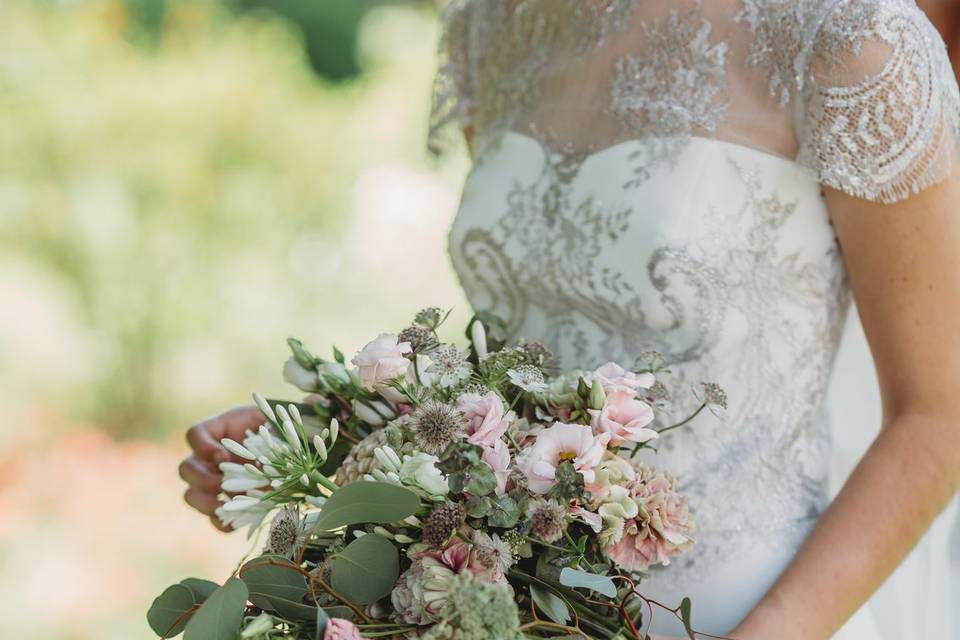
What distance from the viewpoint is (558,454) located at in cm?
91

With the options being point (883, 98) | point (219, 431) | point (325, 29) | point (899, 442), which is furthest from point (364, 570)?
point (325, 29)

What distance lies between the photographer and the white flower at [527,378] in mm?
947

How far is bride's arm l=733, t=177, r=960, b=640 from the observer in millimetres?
1189

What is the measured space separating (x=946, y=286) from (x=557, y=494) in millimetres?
596

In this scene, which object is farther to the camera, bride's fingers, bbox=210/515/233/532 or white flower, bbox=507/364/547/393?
bride's fingers, bbox=210/515/233/532

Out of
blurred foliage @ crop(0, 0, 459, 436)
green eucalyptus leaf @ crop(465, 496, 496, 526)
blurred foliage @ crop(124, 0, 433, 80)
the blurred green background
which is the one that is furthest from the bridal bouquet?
blurred foliage @ crop(124, 0, 433, 80)

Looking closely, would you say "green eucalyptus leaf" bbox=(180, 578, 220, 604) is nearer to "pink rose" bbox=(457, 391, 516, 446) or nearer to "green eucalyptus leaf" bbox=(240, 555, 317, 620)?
"green eucalyptus leaf" bbox=(240, 555, 317, 620)

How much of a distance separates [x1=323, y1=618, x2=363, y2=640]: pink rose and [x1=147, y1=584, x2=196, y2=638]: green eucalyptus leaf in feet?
0.56

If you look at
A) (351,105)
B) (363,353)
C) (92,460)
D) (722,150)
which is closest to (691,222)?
(722,150)

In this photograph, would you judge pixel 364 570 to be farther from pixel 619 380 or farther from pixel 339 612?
pixel 619 380

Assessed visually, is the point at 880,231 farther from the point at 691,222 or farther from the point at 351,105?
the point at 351,105

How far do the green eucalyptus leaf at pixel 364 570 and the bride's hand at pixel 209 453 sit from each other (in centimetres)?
56

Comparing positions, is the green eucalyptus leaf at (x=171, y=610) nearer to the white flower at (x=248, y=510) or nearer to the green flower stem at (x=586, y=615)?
the white flower at (x=248, y=510)

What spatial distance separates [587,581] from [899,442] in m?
0.54
